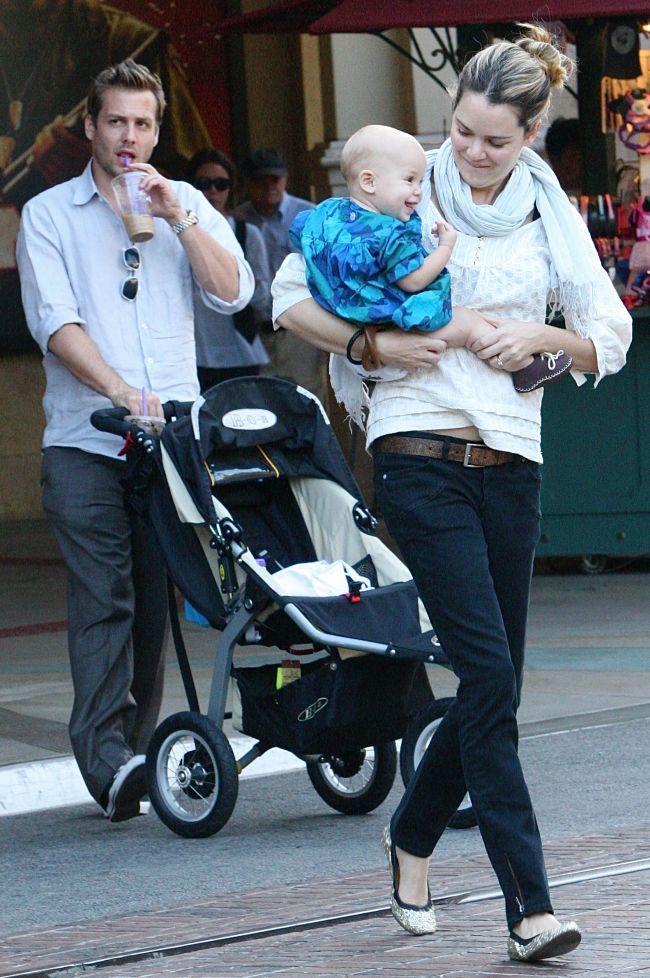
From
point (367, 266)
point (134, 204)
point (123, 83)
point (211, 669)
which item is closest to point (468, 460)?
point (367, 266)

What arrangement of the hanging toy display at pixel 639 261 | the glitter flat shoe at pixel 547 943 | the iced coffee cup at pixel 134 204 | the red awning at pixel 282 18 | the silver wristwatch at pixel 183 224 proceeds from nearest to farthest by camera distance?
the glitter flat shoe at pixel 547 943 → the iced coffee cup at pixel 134 204 → the silver wristwatch at pixel 183 224 → the hanging toy display at pixel 639 261 → the red awning at pixel 282 18

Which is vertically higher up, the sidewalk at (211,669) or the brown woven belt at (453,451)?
the brown woven belt at (453,451)

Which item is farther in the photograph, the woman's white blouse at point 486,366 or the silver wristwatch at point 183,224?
the silver wristwatch at point 183,224

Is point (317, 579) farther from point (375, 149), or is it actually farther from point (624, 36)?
point (624, 36)

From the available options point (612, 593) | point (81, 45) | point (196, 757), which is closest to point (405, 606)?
point (196, 757)

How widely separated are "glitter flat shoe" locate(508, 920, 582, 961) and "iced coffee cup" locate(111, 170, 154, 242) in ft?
8.00

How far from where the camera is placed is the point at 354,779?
603cm

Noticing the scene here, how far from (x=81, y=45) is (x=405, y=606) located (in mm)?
10652

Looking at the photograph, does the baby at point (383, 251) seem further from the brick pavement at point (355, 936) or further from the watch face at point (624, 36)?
the watch face at point (624, 36)

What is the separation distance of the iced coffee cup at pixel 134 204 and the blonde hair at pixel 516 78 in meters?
1.56

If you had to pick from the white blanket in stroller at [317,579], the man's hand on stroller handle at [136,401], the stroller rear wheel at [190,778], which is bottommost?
the stroller rear wheel at [190,778]

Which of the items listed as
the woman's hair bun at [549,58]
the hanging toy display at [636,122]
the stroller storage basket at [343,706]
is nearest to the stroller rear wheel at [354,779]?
the stroller storage basket at [343,706]

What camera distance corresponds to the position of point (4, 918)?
16.3 ft

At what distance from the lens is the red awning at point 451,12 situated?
31.6 feet
